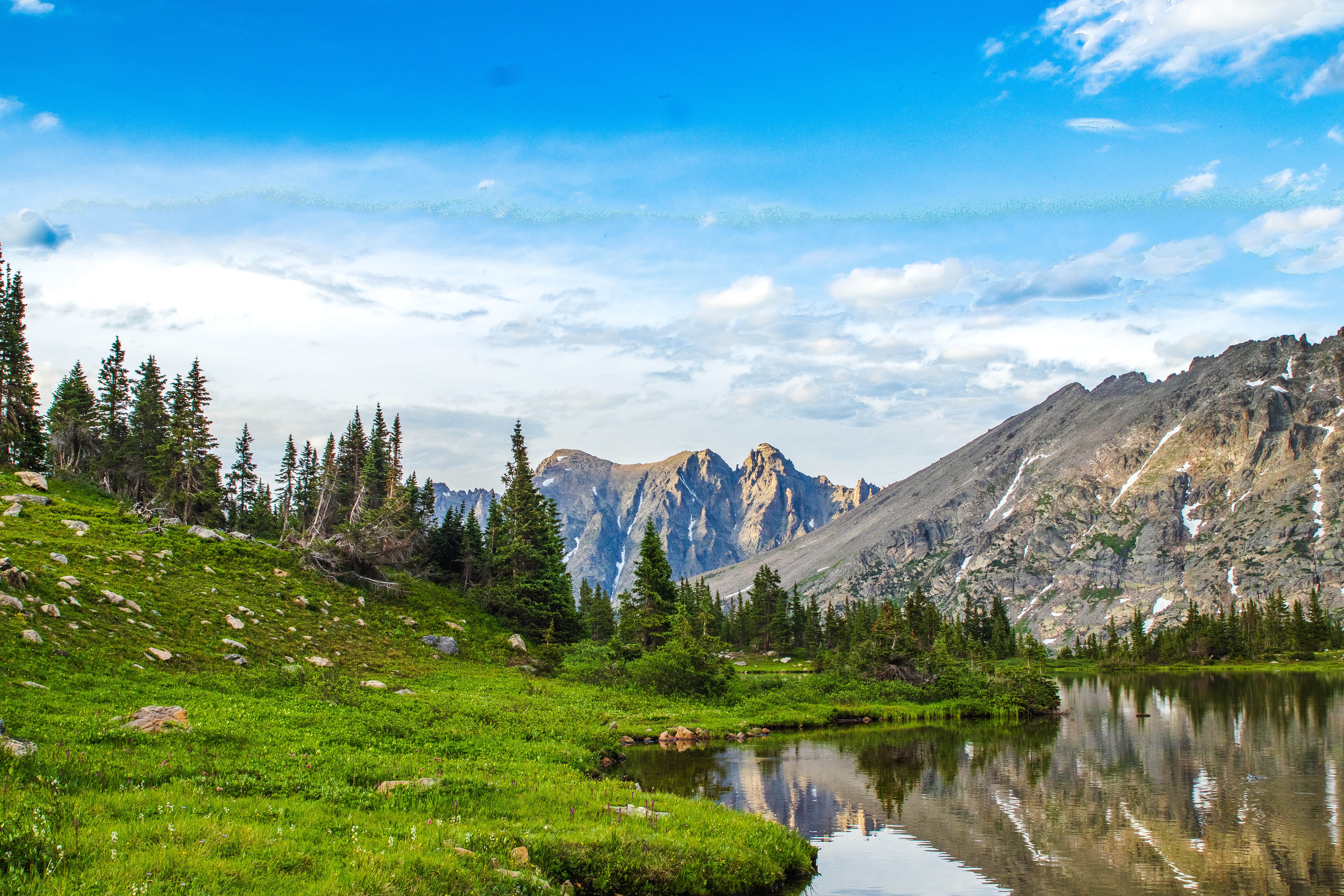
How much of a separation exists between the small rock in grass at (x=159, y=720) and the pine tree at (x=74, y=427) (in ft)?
210

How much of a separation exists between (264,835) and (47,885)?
3999 mm

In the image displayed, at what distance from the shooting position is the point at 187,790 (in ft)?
53.8

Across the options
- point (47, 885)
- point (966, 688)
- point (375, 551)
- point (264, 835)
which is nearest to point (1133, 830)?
point (264, 835)

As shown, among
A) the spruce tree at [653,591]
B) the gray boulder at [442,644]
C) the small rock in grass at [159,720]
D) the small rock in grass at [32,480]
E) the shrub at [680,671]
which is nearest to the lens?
the small rock in grass at [159,720]

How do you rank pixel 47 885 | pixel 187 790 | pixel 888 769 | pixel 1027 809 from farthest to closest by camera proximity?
pixel 888 769 → pixel 1027 809 → pixel 187 790 → pixel 47 885

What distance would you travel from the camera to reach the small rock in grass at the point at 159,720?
21.3 meters

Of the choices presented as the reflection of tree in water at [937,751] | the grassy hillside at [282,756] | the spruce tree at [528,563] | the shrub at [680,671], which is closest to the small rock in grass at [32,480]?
the grassy hillside at [282,756]

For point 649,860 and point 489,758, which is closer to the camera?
point 649,860

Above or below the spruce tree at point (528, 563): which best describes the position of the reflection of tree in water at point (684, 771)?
below

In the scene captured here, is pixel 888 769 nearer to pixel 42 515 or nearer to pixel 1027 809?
pixel 1027 809

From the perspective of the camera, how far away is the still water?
72.7 feet

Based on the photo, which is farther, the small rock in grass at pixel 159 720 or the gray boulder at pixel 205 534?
the gray boulder at pixel 205 534

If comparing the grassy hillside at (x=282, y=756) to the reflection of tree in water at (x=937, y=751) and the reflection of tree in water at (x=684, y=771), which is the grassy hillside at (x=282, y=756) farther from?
the reflection of tree in water at (x=937, y=751)

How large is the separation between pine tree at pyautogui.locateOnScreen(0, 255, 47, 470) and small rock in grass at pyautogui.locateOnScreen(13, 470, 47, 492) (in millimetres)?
15239
